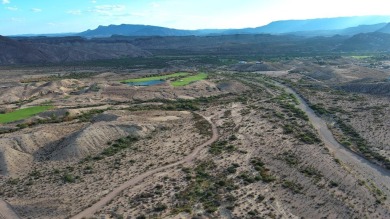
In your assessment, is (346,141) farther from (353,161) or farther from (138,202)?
(138,202)

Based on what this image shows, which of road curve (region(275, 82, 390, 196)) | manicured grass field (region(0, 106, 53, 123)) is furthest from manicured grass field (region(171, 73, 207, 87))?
road curve (region(275, 82, 390, 196))

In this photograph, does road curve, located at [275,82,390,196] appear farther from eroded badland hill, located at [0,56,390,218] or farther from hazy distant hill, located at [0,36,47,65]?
hazy distant hill, located at [0,36,47,65]

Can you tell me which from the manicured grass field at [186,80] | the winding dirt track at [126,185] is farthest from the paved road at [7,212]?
the manicured grass field at [186,80]

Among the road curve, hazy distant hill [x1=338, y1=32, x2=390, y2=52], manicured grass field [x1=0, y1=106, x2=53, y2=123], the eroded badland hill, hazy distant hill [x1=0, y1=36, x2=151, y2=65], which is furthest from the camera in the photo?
hazy distant hill [x1=338, y1=32, x2=390, y2=52]

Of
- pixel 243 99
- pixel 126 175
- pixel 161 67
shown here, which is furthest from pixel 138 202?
pixel 161 67

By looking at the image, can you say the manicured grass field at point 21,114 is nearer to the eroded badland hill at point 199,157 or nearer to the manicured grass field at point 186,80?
the eroded badland hill at point 199,157
